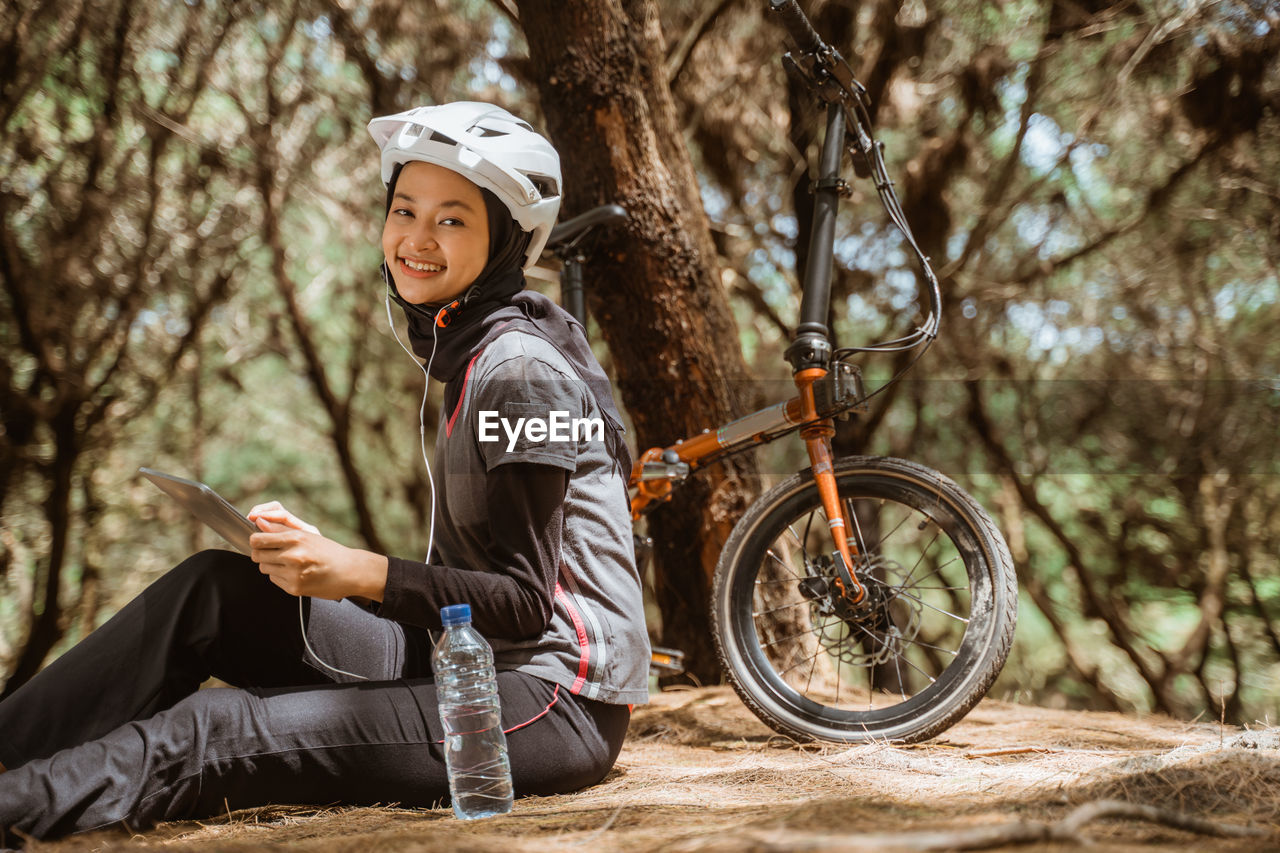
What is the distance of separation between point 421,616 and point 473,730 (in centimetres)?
24

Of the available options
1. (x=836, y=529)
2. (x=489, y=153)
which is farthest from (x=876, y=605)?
(x=489, y=153)

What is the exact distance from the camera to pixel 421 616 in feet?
5.35

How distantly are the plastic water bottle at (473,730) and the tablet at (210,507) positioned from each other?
44cm

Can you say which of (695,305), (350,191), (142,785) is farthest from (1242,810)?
(350,191)

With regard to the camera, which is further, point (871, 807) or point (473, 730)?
point (473, 730)

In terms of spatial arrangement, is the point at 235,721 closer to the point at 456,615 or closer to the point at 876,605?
the point at 456,615

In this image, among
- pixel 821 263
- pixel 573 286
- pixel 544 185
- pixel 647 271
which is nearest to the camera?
pixel 544 185

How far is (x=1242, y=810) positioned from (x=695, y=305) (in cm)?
226

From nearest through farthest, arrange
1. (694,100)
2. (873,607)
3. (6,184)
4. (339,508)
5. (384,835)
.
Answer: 1. (384,835)
2. (873,607)
3. (6,184)
4. (694,100)
5. (339,508)

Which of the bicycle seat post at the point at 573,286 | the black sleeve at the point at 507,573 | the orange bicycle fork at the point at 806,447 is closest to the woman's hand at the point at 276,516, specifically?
the black sleeve at the point at 507,573

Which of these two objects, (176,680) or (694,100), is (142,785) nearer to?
(176,680)

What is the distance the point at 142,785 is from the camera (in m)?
1.48

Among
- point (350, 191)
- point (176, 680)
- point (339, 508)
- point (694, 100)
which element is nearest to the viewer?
point (176, 680)

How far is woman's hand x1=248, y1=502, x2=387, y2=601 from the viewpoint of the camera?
1583 mm
